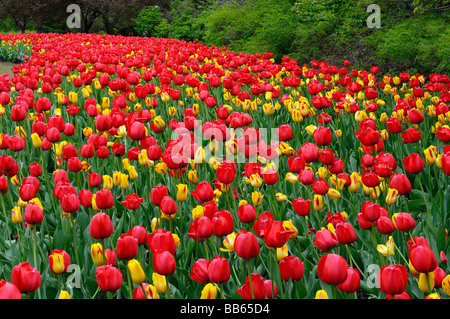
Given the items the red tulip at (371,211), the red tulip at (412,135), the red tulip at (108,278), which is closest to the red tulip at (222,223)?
the red tulip at (108,278)

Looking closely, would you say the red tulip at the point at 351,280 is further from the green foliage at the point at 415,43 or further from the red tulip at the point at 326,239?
the green foliage at the point at 415,43

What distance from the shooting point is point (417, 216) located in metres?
2.64

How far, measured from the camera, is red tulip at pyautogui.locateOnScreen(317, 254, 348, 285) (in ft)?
4.40

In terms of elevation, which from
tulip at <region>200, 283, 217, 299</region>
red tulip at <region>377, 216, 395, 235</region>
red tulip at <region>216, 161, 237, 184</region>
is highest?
red tulip at <region>216, 161, 237, 184</region>

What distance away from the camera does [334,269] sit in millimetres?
1342

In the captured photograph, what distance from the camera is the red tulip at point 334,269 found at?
1.34 m

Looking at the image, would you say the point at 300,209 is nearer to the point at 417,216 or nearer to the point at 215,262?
the point at 215,262

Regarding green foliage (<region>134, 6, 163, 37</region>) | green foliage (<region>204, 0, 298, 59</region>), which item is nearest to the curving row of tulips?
green foliage (<region>204, 0, 298, 59</region>)

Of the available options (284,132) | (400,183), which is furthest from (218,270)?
(284,132)

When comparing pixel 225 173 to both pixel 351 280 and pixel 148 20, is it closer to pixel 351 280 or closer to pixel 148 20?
pixel 351 280

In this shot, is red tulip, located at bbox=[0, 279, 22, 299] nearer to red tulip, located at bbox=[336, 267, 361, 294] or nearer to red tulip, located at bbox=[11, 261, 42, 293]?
red tulip, located at bbox=[11, 261, 42, 293]
